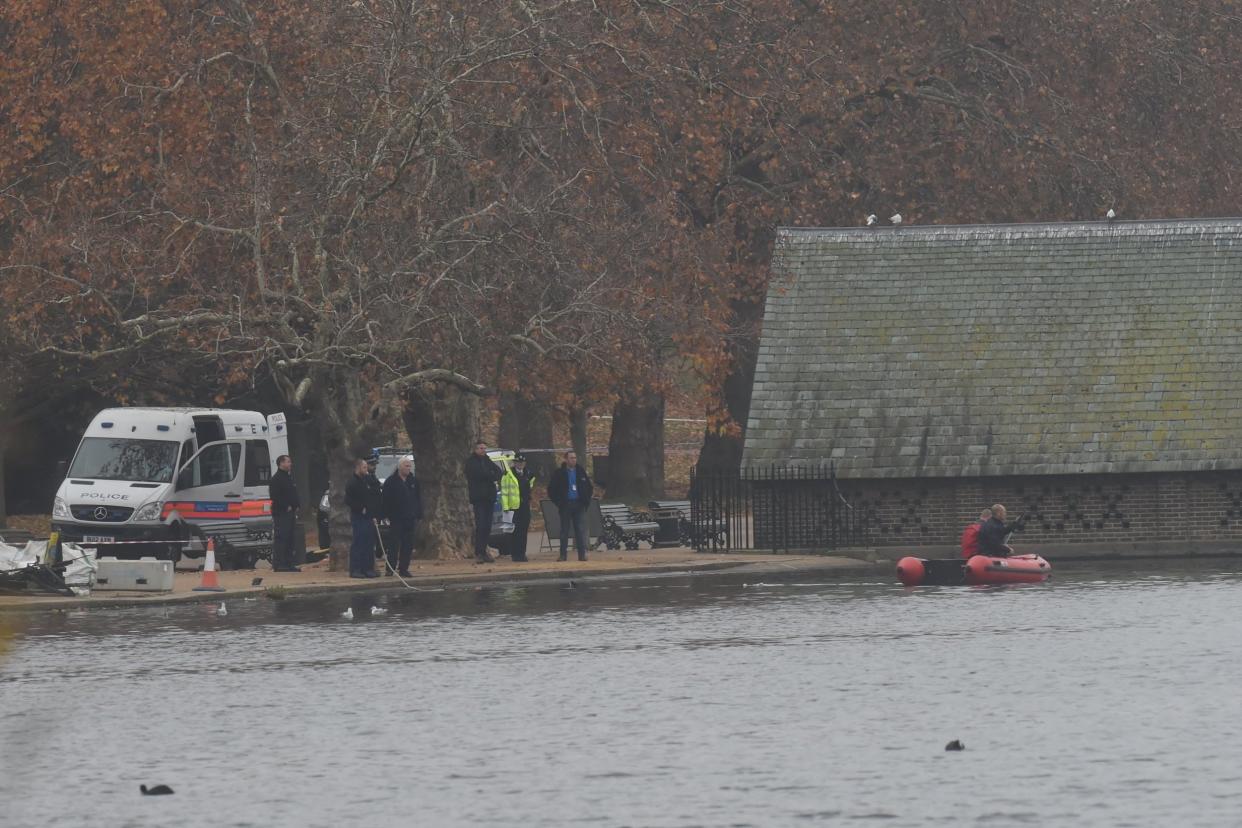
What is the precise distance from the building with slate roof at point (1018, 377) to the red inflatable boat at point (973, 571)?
873 centimetres

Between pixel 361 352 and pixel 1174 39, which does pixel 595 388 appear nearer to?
pixel 361 352

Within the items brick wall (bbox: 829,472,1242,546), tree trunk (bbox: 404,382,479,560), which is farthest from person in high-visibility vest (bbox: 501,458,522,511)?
brick wall (bbox: 829,472,1242,546)

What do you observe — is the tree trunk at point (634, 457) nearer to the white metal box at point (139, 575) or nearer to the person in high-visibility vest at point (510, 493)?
the person in high-visibility vest at point (510, 493)

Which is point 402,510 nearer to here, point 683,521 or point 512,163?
point 512,163

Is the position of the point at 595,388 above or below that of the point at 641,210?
below

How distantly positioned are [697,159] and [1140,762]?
114 ft

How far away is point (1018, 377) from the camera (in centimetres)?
4338

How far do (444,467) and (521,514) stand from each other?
1.87 m

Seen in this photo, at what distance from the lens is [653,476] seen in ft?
184

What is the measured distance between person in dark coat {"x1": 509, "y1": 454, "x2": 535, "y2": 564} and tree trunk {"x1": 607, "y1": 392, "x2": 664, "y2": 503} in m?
17.3

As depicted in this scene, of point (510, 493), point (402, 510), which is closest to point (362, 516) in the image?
point (402, 510)

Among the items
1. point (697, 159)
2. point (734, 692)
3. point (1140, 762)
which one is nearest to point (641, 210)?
point (697, 159)

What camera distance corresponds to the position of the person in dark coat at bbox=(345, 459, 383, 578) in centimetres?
3331

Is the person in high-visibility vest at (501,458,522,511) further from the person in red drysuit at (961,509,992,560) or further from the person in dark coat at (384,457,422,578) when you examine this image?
the person in red drysuit at (961,509,992,560)
